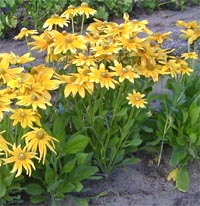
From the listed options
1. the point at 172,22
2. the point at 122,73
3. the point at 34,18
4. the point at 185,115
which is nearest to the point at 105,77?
the point at 122,73

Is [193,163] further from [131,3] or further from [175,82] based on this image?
[131,3]

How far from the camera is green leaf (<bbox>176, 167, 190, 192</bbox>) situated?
2994 mm

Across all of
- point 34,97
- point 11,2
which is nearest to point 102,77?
point 34,97

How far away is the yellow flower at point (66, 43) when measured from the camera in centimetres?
254

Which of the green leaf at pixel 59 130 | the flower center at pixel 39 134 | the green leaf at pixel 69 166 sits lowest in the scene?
the green leaf at pixel 69 166

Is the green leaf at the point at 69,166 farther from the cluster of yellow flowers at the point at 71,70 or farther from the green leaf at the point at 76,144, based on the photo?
the cluster of yellow flowers at the point at 71,70

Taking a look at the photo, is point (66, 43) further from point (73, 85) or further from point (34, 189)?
point (34, 189)

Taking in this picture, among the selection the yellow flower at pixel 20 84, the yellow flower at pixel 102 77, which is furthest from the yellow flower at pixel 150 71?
the yellow flower at pixel 20 84

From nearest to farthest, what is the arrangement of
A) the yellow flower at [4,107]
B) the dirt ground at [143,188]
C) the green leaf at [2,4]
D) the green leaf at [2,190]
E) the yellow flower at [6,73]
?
1. the yellow flower at [4,107]
2. the yellow flower at [6,73]
3. the green leaf at [2,190]
4. the dirt ground at [143,188]
5. the green leaf at [2,4]

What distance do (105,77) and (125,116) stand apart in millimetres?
362

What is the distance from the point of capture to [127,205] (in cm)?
292

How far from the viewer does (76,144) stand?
8.86ft

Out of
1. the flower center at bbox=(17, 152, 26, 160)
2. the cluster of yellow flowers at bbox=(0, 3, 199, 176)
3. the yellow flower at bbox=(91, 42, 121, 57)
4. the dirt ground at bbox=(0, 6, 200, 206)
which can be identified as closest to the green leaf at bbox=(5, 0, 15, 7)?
the cluster of yellow flowers at bbox=(0, 3, 199, 176)

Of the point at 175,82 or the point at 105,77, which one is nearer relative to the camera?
the point at 105,77
